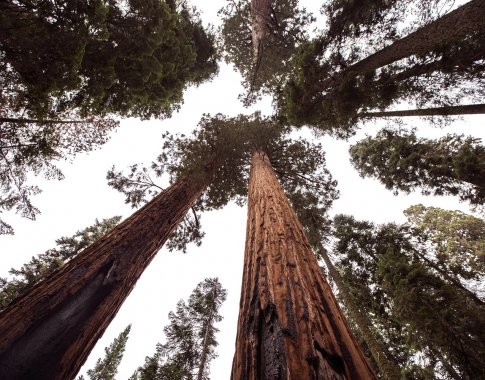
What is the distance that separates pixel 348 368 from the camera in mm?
1161

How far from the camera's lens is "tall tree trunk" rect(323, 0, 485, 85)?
464 cm

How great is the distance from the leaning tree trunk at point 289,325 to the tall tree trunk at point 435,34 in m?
5.61

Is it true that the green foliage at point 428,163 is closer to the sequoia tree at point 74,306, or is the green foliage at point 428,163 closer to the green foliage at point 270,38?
the green foliage at point 270,38

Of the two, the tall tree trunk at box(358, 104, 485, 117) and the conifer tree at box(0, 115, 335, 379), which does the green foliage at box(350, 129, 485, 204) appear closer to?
the tall tree trunk at box(358, 104, 485, 117)

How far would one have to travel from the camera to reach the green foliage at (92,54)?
14.4ft

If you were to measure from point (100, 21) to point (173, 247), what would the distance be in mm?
6774

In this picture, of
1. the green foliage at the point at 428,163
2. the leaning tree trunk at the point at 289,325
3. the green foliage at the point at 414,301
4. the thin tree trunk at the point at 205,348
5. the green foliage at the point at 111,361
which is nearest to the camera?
the leaning tree trunk at the point at 289,325

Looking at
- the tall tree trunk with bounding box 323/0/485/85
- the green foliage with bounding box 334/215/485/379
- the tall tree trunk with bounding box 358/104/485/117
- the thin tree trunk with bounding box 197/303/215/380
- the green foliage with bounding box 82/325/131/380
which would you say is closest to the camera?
the tall tree trunk with bounding box 323/0/485/85

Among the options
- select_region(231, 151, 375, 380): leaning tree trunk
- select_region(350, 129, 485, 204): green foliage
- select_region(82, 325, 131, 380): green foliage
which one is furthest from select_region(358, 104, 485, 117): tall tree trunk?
select_region(82, 325, 131, 380): green foliage

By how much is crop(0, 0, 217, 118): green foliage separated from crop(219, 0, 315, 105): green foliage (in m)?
4.11

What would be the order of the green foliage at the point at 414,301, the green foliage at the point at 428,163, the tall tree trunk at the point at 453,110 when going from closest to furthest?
the green foliage at the point at 414,301 < the tall tree trunk at the point at 453,110 < the green foliage at the point at 428,163

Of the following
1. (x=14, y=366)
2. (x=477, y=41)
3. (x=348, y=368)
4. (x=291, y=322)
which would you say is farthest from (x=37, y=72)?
(x=477, y=41)

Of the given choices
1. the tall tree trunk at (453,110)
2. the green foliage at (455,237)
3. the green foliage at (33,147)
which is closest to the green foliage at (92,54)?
the green foliage at (33,147)

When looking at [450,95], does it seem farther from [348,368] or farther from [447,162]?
[348,368]
